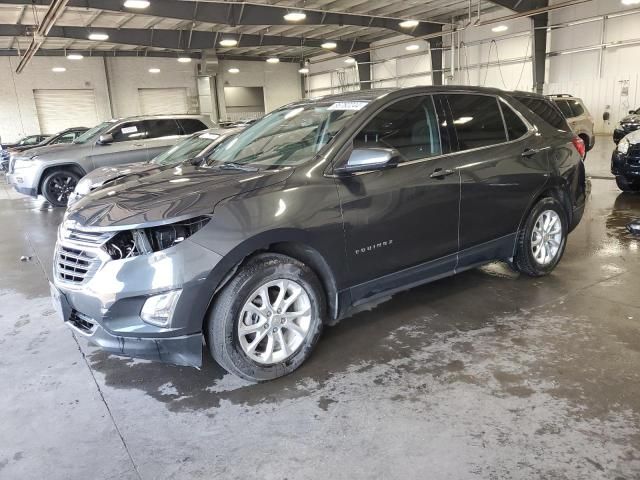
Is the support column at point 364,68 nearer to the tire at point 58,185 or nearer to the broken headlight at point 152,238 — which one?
the tire at point 58,185

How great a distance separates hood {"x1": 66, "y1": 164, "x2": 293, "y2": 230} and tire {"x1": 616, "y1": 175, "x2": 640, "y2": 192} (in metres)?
7.43

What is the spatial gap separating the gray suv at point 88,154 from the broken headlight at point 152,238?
789 cm

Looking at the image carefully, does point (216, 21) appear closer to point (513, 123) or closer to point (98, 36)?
point (98, 36)

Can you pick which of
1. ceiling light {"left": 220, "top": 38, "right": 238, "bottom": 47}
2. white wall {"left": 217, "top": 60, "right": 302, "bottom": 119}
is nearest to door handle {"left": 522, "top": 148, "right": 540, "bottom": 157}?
ceiling light {"left": 220, "top": 38, "right": 238, "bottom": 47}

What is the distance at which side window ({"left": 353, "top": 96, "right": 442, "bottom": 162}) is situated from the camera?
3.16 metres

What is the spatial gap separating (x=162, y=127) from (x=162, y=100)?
17070 mm

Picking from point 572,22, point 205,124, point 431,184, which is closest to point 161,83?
point 205,124

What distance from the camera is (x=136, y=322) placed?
99.3 inches

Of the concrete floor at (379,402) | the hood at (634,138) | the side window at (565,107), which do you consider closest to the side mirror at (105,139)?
the concrete floor at (379,402)

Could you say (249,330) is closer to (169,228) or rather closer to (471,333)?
(169,228)

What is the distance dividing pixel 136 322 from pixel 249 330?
591 millimetres

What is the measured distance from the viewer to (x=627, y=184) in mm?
8219

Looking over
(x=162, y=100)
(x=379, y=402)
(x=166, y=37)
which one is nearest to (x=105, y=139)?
(x=379, y=402)

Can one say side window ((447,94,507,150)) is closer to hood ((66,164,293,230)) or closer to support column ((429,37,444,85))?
hood ((66,164,293,230))
